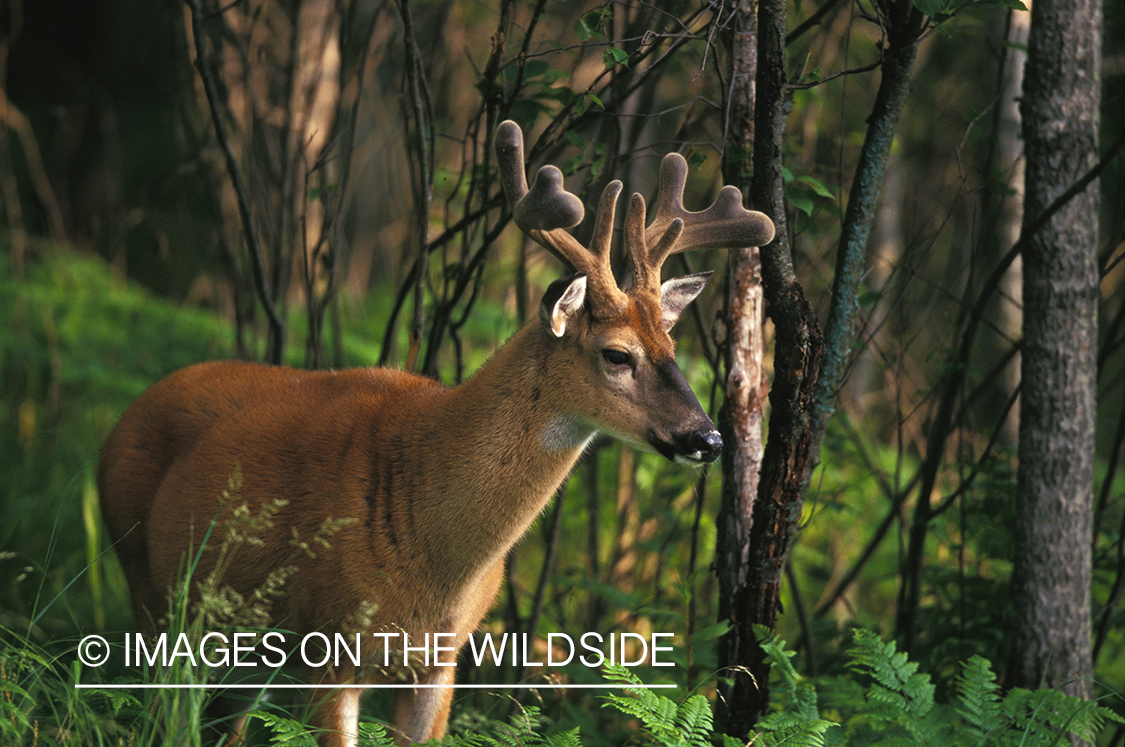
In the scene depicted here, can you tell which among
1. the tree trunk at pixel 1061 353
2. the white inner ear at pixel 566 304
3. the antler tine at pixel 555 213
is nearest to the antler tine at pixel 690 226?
the antler tine at pixel 555 213

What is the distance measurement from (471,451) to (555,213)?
0.85 metres

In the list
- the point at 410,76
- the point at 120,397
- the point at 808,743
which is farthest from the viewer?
the point at 120,397

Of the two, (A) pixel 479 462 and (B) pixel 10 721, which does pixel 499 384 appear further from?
(B) pixel 10 721

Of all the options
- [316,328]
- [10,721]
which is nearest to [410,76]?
[316,328]

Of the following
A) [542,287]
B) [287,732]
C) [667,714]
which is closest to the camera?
[287,732]

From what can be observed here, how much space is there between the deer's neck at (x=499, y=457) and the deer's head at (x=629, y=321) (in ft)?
0.28

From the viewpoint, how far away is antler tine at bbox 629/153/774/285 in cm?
319

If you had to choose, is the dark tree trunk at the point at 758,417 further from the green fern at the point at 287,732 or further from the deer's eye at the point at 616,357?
the green fern at the point at 287,732

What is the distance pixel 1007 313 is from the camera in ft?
23.3

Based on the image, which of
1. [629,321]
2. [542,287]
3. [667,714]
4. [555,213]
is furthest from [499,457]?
[542,287]

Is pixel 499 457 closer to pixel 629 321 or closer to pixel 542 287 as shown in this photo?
pixel 629 321

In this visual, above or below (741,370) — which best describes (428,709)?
below

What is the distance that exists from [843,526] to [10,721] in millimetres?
5833

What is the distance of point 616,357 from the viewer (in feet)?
10.8
